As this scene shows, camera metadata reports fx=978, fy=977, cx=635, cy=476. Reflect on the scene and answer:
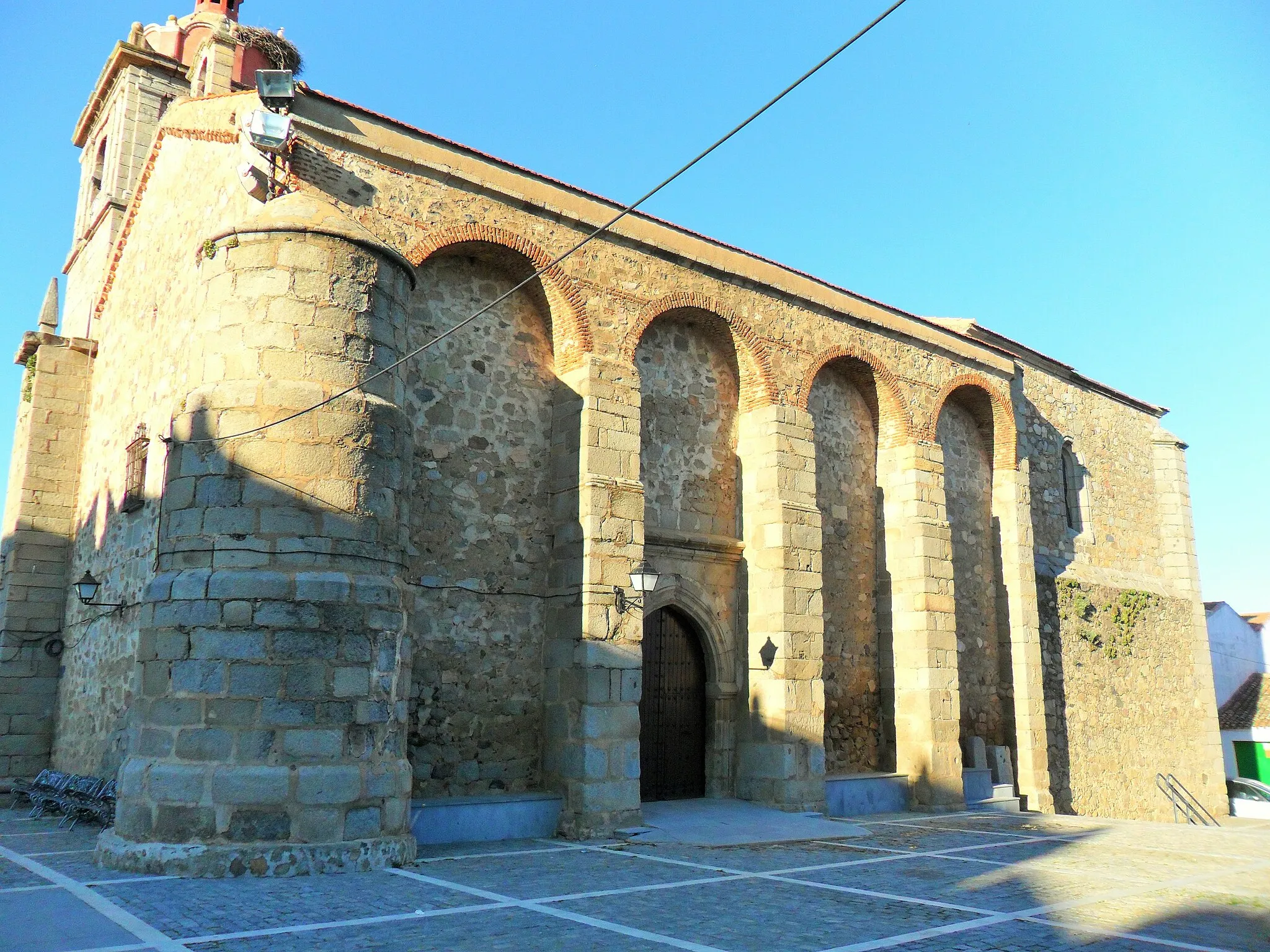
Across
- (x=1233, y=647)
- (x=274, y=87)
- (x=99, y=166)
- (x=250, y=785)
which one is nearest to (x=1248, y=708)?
(x=1233, y=647)

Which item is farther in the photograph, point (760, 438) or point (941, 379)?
point (941, 379)

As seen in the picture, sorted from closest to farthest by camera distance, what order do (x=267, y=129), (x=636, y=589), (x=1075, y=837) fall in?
(x=267, y=129) → (x=636, y=589) → (x=1075, y=837)

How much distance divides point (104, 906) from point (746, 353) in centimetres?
917

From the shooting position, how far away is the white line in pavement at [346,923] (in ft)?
17.3

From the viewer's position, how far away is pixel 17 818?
10.6m

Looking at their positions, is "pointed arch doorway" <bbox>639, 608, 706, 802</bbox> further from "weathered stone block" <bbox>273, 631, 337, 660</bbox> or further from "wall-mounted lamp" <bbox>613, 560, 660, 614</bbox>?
"weathered stone block" <bbox>273, 631, 337, 660</bbox>

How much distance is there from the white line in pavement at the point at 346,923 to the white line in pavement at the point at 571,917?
0.61ft

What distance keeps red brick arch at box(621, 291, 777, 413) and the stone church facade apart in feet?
0.13

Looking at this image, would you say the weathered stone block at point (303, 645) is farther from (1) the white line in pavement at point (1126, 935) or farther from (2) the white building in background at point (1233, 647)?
(2) the white building in background at point (1233, 647)

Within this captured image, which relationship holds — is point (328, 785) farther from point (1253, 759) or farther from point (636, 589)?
point (1253, 759)

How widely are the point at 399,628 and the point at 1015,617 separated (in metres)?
11.0

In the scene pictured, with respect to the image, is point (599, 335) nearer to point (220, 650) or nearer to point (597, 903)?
point (220, 650)

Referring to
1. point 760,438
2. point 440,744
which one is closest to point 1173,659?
point 760,438

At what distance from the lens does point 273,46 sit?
2034 centimetres
